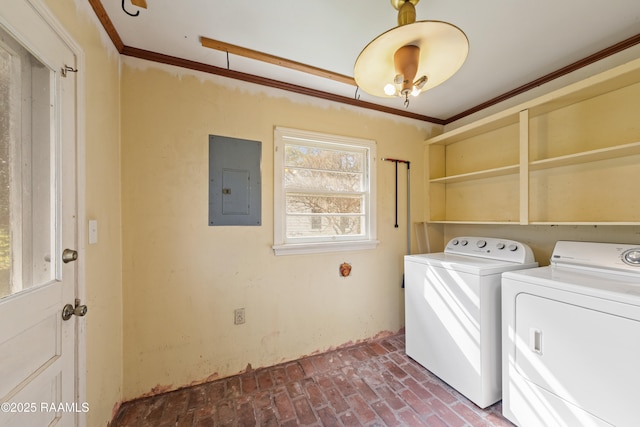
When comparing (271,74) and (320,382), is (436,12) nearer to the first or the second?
A: (271,74)

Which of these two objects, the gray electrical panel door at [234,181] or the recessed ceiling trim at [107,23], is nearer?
the recessed ceiling trim at [107,23]

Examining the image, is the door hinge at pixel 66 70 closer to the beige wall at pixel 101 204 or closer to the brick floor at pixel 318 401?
the beige wall at pixel 101 204

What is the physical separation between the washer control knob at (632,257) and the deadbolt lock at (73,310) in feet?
9.20

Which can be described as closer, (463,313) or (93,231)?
(93,231)

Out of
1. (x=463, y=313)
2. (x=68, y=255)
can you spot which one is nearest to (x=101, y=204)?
(x=68, y=255)

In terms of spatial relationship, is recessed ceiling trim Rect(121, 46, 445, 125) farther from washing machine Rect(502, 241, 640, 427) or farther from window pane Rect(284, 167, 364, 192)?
washing machine Rect(502, 241, 640, 427)

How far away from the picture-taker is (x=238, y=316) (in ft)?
6.01

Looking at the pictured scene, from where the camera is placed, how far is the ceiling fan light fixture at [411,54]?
844 mm

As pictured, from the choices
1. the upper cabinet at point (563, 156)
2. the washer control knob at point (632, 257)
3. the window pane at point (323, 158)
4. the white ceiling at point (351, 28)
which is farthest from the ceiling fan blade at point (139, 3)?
the washer control knob at point (632, 257)

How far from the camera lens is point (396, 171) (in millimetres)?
2459

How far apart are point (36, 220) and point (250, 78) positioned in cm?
Answer: 155

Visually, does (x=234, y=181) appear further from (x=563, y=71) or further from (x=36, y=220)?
(x=563, y=71)

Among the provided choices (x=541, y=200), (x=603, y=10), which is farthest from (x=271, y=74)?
(x=541, y=200)

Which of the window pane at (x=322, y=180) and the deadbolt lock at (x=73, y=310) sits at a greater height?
the window pane at (x=322, y=180)
